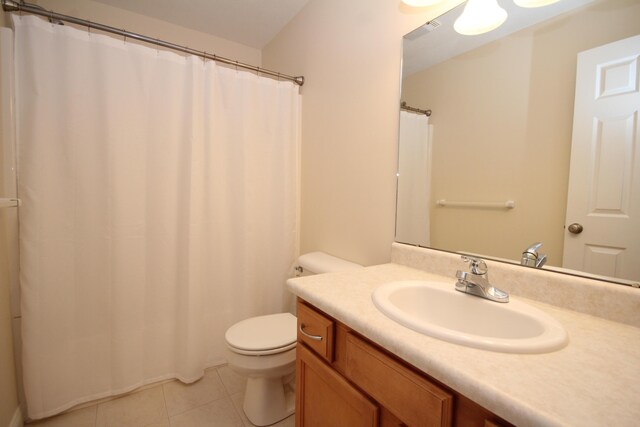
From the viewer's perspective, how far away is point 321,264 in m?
1.55

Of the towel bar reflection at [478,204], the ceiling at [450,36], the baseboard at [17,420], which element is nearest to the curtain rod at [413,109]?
the ceiling at [450,36]

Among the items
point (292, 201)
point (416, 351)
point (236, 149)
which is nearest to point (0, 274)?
point (236, 149)

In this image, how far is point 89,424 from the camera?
135 centimetres

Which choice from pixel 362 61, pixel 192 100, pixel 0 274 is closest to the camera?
pixel 0 274

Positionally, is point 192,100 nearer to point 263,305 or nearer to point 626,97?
point 263,305

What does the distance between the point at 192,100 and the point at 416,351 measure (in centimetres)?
167

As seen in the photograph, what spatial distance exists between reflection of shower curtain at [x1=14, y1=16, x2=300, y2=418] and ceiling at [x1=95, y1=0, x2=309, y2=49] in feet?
1.77

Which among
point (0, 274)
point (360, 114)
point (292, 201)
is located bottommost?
point (0, 274)

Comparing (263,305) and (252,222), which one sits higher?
(252,222)

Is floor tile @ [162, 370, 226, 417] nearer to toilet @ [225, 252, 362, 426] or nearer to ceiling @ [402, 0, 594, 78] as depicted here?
toilet @ [225, 252, 362, 426]

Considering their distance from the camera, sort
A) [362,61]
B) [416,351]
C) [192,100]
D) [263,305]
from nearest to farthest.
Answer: [416,351], [362,61], [192,100], [263,305]

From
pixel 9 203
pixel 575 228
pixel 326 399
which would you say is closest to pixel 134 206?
pixel 9 203

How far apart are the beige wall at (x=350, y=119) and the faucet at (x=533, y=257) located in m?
0.54

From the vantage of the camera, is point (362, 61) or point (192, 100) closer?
point (362, 61)
